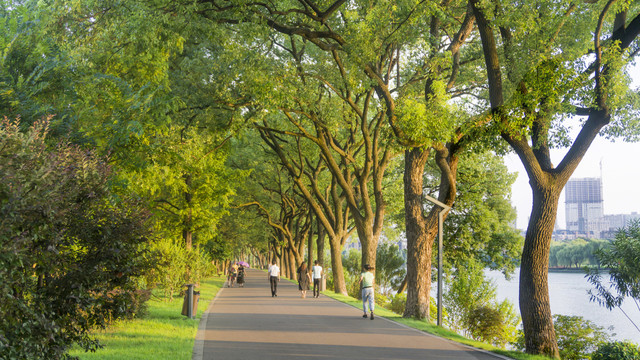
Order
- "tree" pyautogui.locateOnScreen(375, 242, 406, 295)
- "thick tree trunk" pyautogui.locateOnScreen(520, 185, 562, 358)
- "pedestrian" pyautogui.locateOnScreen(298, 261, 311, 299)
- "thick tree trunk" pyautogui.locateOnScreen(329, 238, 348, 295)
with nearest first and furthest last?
"thick tree trunk" pyautogui.locateOnScreen(520, 185, 562, 358), "pedestrian" pyautogui.locateOnScreen(298, 261, 311, 299), "thick tree trunk" pyautogui.locateOnScreen(329, 238, 348, 295), "tree" pyautogui.locateOnScreen(375, 242, 406, 295)

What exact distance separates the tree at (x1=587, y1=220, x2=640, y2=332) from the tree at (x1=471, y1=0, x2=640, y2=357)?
11741mm

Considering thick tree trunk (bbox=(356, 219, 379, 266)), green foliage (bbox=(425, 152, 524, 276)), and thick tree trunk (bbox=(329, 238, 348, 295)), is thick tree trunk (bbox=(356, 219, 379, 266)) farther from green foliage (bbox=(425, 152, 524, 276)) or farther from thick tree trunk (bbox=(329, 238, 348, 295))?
green foliage (bbox=(425, 152, 524, 276))

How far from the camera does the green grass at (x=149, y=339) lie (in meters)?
10.1

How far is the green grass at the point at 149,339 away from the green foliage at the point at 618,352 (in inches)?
320

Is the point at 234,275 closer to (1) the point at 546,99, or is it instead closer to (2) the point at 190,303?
(2) the point at 190,303

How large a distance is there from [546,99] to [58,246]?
30.5ft

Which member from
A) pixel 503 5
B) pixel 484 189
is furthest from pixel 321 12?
pixel 484 189

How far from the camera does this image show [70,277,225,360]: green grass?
10141mm

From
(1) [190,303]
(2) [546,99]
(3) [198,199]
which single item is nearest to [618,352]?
(2) [546,99]

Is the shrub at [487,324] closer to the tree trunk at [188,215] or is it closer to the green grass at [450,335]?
the green grass at [450,335]

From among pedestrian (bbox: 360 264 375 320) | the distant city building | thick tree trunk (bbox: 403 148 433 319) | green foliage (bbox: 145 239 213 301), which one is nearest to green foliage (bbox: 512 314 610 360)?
A: thick tree trunk (bbox: 403 148 433 319)

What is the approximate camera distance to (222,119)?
2139 centimetres

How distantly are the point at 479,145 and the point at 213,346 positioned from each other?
23.7 ft

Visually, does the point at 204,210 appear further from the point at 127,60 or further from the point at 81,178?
the point at 81,178
